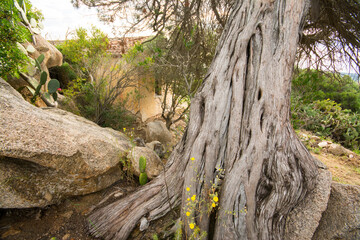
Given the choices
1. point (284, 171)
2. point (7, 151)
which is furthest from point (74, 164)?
point (284, 171)

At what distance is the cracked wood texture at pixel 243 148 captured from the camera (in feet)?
5.19

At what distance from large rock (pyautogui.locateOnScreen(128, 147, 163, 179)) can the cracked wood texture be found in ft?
1.14

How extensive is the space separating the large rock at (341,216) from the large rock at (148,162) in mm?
1924

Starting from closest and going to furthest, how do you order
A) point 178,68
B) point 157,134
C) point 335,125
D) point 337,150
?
point 337,150
point 178,68
point 157,134
point 335,125

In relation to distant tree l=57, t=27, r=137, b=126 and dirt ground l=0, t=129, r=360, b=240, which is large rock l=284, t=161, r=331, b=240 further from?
distant tree l=57, t=27, r=137, b=126

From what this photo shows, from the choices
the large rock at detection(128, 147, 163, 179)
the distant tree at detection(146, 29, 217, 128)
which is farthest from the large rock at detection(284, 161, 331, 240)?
the distant tree at detection(146, 29, 217, 128)

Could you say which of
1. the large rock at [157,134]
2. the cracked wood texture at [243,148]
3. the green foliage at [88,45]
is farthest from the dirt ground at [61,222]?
the green foliage at [88,45]

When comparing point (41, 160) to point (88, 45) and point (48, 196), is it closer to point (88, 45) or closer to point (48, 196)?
point (48, 196)

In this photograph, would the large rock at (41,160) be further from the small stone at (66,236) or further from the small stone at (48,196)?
the small stone at (66,236)

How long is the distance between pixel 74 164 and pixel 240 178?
1.75 metres

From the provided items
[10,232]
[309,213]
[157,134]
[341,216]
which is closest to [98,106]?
[157,134]

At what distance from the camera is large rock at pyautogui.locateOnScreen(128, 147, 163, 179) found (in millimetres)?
2471

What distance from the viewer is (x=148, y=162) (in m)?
2.59

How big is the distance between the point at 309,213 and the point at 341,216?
0.30 metres
